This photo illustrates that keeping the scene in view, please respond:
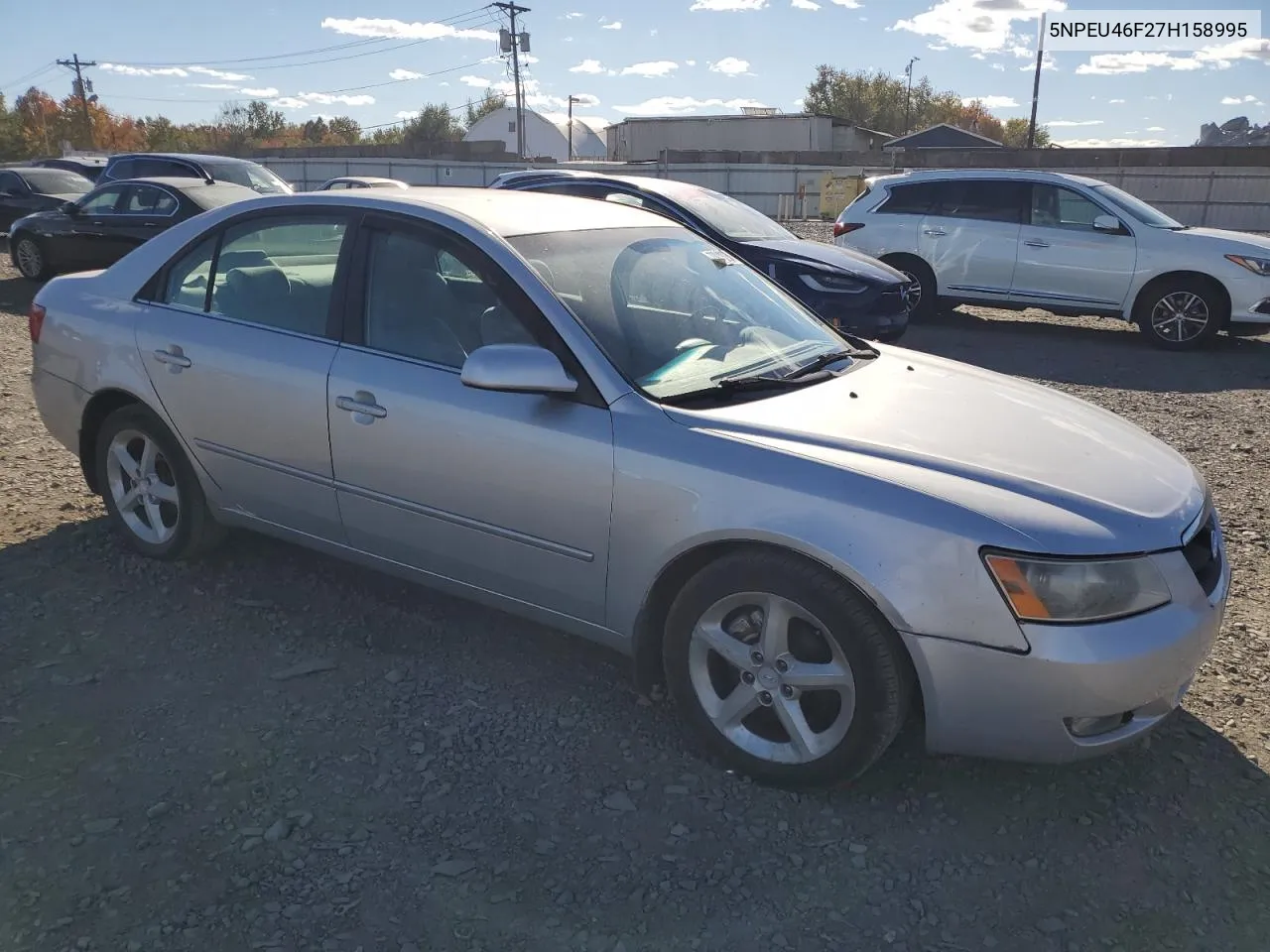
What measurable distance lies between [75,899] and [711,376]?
2311 mm

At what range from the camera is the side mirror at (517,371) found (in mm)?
2973

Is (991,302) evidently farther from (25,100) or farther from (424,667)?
(25,100)

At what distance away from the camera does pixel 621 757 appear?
3092 mm

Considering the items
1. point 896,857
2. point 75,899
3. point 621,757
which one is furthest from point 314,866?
point 896,857

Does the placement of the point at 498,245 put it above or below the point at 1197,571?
above

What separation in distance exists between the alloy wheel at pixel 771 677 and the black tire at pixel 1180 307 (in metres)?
8.90

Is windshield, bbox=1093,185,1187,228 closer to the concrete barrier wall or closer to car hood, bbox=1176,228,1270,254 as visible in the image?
car hood, bbox=1176,228,1270,254

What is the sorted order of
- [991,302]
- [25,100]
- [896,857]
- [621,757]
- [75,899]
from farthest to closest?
[25,100] < [991,302] < [621,757] < [896,857] < [75,899]

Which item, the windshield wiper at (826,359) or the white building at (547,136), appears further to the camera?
the white building at (547,136)

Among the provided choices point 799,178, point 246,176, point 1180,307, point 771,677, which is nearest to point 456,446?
point 771,677

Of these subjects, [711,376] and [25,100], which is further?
[25,100]

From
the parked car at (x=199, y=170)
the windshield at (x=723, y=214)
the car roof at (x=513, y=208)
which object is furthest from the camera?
the parked car at (x=199, y=170)

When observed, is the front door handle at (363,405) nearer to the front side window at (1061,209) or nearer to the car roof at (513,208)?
the car roof at (513,208)

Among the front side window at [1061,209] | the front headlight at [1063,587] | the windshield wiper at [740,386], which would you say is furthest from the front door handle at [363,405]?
the front side window at [1061,209]
